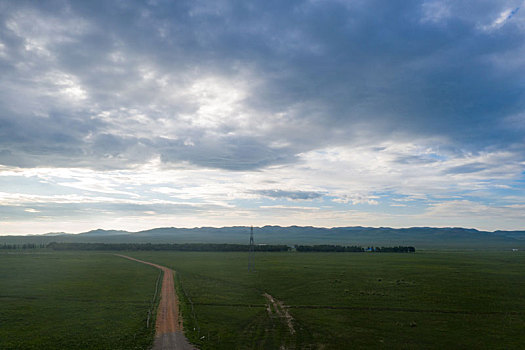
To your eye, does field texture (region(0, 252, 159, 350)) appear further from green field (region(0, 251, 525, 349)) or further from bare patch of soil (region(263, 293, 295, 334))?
bare patch of soil (region(263, 293, 295, 334))

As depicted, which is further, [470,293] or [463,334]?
[470,293]

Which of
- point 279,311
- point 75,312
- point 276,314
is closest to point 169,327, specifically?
point 276,314

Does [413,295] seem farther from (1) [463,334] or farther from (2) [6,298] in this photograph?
(2) [6,298]

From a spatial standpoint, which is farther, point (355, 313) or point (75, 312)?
point (355, 313)

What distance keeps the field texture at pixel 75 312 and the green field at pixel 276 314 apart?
0.12m

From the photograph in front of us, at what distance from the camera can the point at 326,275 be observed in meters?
80.7

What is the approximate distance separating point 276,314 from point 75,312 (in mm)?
25447

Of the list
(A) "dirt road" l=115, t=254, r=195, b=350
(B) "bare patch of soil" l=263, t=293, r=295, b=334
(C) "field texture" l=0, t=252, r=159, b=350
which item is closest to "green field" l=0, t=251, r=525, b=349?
(C) "field texture" l=0, t=252, r=159, b=350

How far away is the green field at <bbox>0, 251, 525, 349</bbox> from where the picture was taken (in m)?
34.0

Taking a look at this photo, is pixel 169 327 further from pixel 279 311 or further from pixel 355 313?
pixel 355 313

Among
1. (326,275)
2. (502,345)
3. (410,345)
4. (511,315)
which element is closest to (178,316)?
(410,345)

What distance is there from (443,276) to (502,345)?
166 feet

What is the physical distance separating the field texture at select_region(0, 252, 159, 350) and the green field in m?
0.12

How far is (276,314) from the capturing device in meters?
44.2
